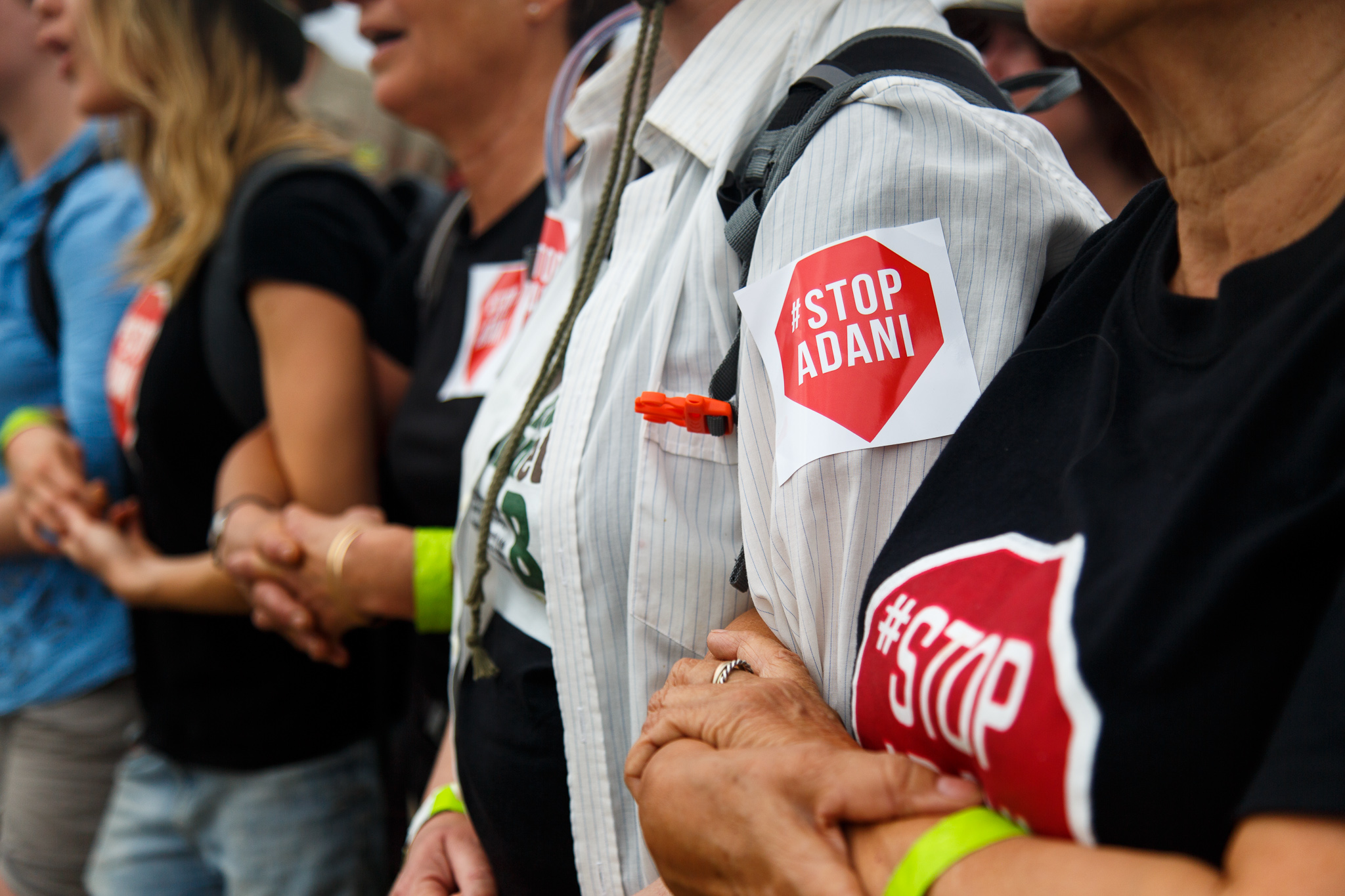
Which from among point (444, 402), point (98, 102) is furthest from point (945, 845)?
point (98, 102)

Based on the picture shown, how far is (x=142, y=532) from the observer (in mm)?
2107

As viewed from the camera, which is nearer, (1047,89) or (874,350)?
(874,350)

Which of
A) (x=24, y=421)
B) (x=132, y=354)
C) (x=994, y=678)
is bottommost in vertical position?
(x=24, y=421)

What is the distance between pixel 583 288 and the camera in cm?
119

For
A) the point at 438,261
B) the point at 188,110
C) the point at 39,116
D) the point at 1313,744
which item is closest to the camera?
the point at 1313,744

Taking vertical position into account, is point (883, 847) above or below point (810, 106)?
below

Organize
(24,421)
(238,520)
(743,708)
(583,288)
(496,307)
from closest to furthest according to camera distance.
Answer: (743,708)
(583,288)
(496,307)
(238,520)
(24,421)

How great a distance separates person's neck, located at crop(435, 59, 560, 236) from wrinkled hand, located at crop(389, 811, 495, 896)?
0.99 meters

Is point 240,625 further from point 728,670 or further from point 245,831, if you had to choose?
point 728,670

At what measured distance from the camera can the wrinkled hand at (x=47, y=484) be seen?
215cm

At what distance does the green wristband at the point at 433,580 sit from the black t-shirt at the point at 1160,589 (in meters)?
0.90

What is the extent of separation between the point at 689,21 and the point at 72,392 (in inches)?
66.4

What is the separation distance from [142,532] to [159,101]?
0.86m

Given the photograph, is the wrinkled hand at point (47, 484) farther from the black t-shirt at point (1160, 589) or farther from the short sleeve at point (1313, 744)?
the short sleeve at point (1313, 744)
